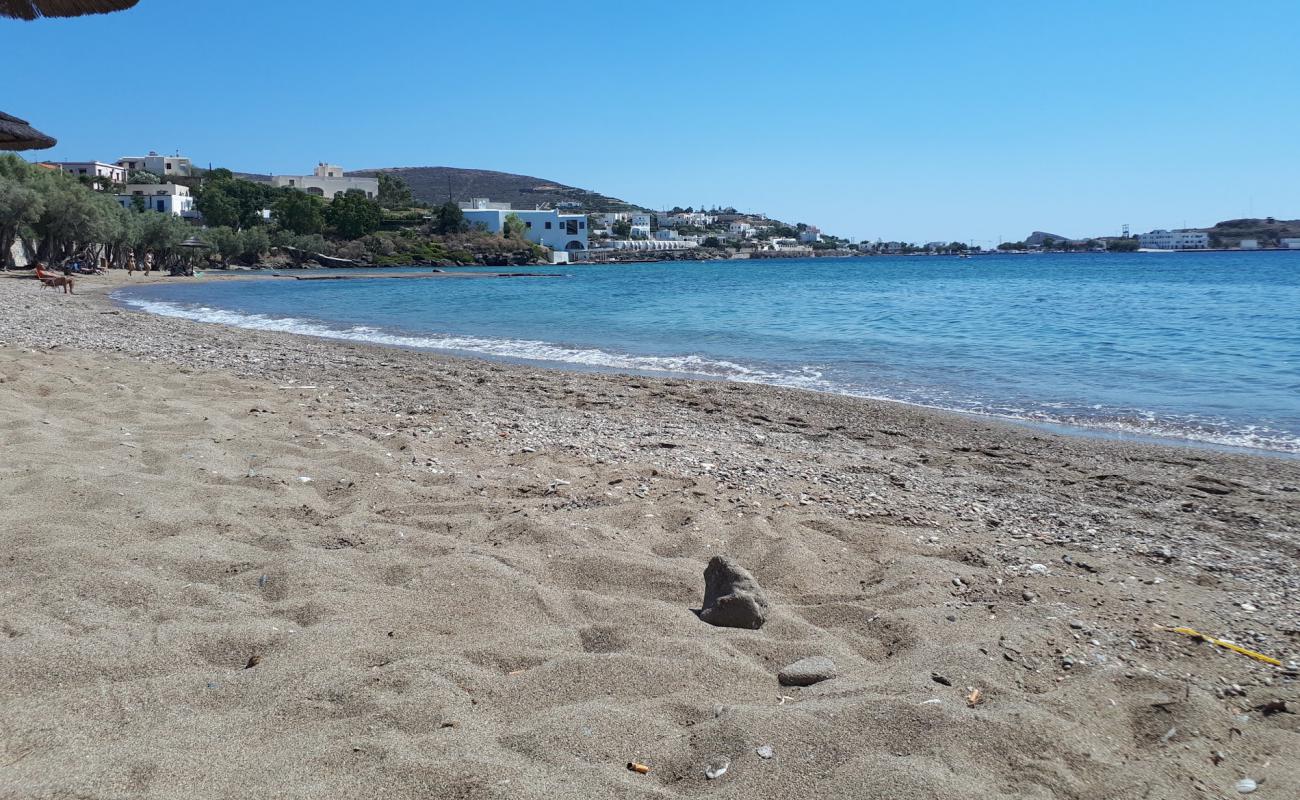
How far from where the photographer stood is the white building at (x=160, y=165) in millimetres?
132000

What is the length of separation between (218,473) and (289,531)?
1195mm

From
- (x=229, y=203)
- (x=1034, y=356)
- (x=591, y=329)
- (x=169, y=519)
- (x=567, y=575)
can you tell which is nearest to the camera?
(x=567, y=575)

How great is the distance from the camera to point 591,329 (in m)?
22.3

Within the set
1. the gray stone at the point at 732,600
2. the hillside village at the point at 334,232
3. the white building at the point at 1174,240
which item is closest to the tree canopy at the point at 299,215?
the hillside village at the point at 334,232

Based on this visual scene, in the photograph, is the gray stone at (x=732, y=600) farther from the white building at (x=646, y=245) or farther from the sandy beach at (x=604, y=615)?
the white building at (x=646, y=245)

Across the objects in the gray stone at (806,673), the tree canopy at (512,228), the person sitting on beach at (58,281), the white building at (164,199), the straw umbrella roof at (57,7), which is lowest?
the gray stone at (806,673)

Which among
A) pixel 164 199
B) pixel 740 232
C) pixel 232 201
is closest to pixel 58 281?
pixel 232 201

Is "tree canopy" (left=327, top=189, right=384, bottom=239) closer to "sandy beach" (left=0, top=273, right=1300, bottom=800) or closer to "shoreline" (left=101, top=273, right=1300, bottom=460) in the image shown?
"shoreline" (left=101, top=273, right=1300, bottom=460)

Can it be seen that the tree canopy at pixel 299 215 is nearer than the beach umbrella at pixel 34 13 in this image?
No

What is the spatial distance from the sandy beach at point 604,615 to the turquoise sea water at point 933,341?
11.8 feet

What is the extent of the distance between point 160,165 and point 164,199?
170 feet

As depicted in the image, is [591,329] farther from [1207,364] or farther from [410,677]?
[410,677]

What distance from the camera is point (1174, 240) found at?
462 ft

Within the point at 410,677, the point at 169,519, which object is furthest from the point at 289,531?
the point at 410,677
